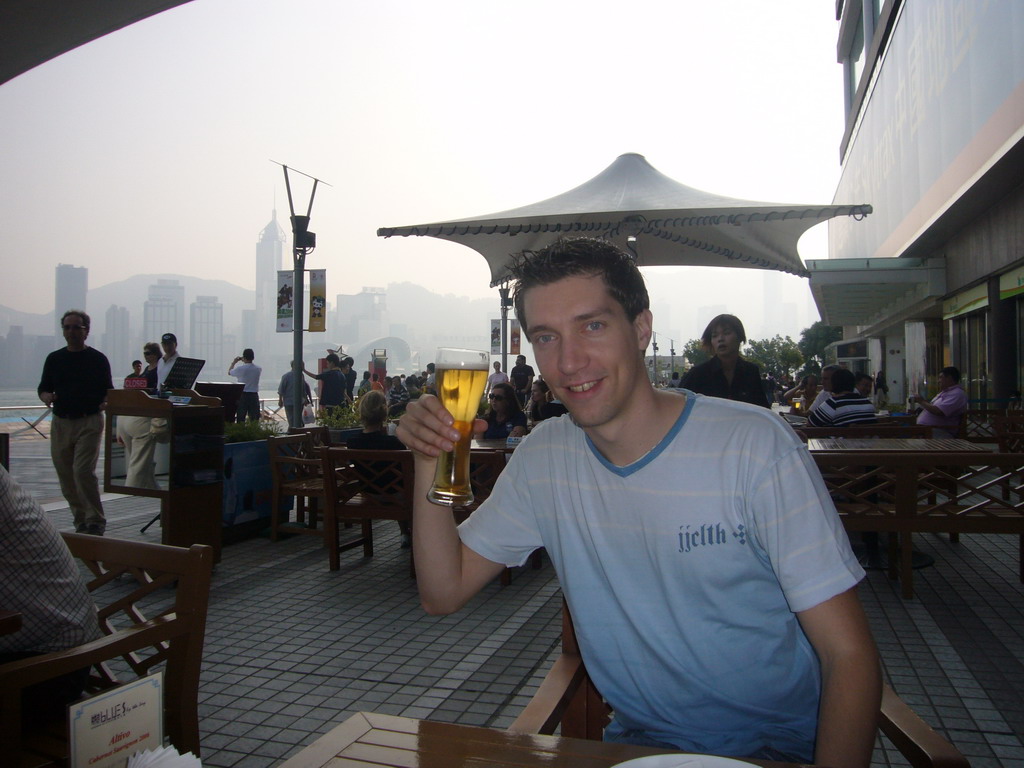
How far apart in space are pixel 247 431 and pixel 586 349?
5.30 meters

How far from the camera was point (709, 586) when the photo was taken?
136 centimetres

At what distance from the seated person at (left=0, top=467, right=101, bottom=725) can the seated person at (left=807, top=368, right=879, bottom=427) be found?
221 inches

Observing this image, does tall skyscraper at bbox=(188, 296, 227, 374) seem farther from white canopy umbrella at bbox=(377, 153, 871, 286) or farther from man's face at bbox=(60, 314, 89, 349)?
white canopy umbrella at bbox=(377, 153, 871, 286)

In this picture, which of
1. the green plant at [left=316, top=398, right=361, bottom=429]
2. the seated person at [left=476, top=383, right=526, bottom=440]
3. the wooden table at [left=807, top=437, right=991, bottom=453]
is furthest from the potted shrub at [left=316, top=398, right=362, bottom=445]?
the wooden table at [left=807, top=437, right=991, bottom=453]

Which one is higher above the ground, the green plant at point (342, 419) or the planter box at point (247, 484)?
the green plant at point (342, 419)

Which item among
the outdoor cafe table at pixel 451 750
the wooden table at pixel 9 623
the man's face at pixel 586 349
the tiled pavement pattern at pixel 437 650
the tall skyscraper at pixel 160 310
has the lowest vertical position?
the tiled pavement pattern at pixel 437 650

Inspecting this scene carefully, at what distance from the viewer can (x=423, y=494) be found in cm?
161

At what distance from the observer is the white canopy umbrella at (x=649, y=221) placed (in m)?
6.15

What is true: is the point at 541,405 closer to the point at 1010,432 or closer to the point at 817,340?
the point at 1010,432

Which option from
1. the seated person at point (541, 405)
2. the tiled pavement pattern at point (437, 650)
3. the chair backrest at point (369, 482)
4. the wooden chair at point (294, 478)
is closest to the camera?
the tiled pavement pattern at point (437, 650)

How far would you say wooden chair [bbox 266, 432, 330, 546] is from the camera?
18.8 ft

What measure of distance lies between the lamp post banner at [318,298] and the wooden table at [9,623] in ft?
27.9

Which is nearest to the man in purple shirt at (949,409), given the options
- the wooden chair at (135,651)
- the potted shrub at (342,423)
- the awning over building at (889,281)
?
the potted shrub at (342,423)

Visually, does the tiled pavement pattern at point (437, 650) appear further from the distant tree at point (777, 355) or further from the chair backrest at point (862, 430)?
the distant tree at point (777, 355)
